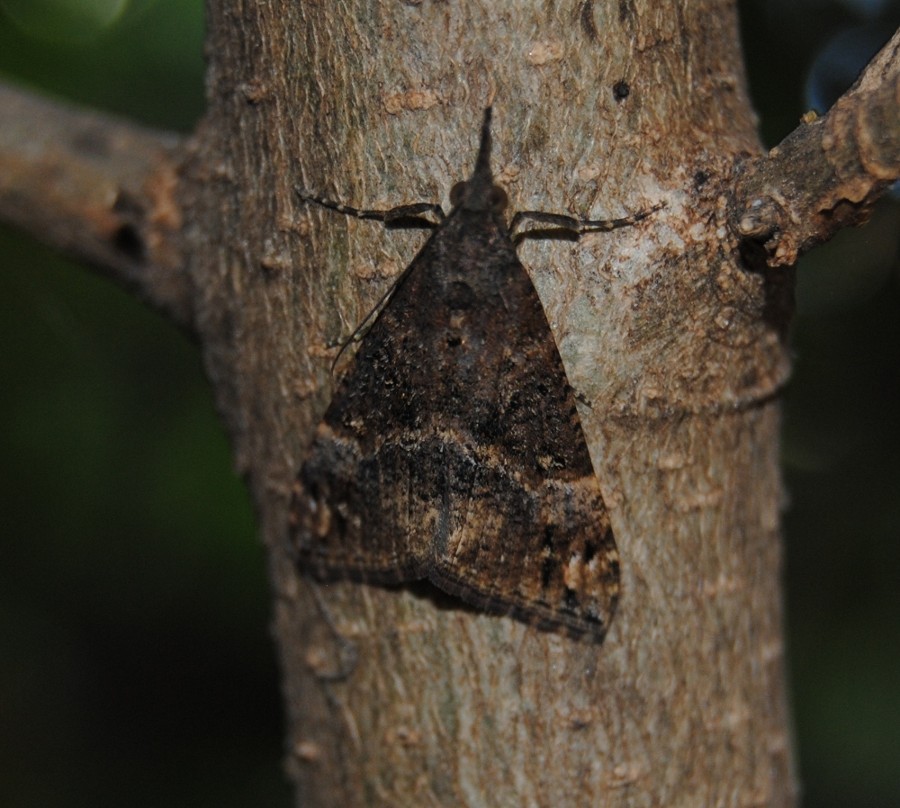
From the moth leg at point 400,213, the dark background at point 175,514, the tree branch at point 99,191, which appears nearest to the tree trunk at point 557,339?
the moth leg at point 400,213

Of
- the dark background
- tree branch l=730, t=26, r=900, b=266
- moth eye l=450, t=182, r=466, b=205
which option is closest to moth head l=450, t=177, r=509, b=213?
moth eye l=450, t=182, r=466, b=205

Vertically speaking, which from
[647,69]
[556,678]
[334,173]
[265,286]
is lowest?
[556,678]

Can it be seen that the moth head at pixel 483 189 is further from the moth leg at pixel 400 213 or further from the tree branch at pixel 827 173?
the tree branch at pixel 827 173

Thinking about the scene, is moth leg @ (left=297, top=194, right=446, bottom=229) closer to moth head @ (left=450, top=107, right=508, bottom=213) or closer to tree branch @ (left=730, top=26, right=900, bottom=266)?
moth head @ (left=450, top=107, right=508, bottom=213)

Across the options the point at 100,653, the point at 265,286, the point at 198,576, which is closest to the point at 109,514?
the point at 198,576

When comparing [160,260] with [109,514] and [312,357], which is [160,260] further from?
[109,514]
